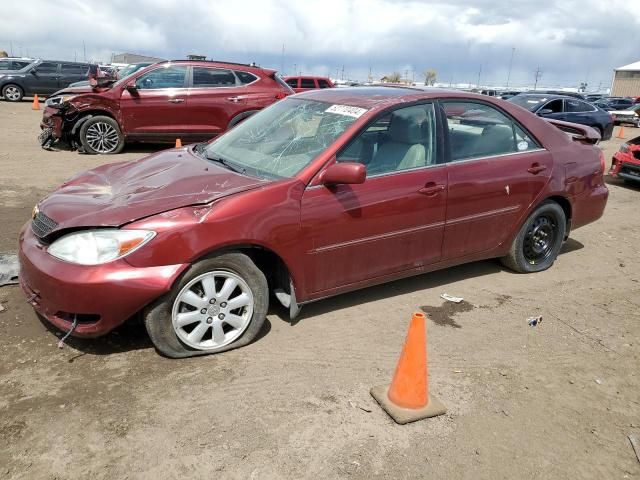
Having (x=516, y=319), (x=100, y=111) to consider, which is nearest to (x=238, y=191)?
(x=516, y=319)

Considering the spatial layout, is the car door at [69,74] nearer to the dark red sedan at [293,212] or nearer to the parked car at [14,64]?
the parked car at [14,64]

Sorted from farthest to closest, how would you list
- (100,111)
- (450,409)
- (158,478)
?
1. (100,111)
2. (450,409)
3. (158,478)

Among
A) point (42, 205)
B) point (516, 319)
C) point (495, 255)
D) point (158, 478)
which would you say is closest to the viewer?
point (158, 478)

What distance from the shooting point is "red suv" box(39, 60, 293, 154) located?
10.6m

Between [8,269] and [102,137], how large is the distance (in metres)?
6.75

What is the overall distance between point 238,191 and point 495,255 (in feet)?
8.37

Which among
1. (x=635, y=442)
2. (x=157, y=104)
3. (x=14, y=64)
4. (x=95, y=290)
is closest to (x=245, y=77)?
(x=157, y=104)

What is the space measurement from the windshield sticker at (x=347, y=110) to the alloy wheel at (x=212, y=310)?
1496mm

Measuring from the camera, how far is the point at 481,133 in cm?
462

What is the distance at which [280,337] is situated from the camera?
3846 mm

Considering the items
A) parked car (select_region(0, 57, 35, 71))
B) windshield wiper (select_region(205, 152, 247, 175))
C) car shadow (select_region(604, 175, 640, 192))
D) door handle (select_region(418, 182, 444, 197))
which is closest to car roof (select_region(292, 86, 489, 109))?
door handle (select_region(418, 182, 444, 197))

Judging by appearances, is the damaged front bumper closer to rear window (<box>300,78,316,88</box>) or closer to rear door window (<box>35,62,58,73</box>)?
rear window (<box>300,78,316,88</box>)

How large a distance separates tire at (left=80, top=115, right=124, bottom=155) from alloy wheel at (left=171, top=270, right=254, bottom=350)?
8340 mm

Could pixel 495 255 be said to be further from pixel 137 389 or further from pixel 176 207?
pixel 137 389
